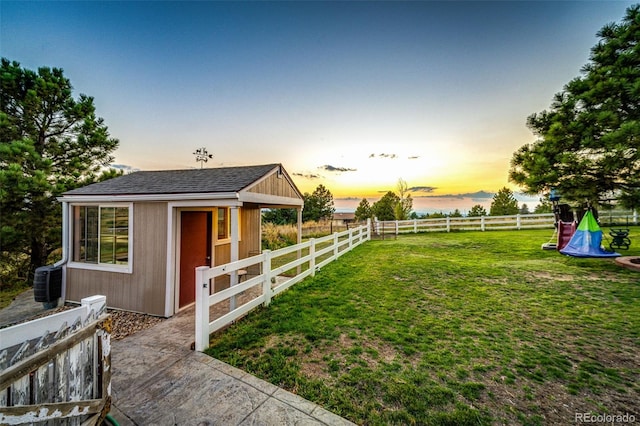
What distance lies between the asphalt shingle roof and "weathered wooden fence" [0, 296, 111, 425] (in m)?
3.15

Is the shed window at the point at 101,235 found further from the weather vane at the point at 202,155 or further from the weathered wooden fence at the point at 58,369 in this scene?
the weather vane at the point at 202,155

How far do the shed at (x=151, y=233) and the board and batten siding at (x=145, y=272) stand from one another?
0.02 metres

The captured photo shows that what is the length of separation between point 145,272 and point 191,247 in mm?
1035

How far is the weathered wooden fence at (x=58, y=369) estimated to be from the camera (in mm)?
1276

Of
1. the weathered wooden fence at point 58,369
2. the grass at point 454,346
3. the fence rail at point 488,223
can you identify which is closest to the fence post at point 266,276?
the grass at point 454,346

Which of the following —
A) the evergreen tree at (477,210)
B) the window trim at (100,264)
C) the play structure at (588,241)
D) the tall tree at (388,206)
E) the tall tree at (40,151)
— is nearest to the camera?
the window trim at (100,264)

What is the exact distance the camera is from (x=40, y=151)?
9.20 meters

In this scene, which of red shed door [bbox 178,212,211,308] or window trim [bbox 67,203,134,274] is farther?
red shed door [bbox 178,212,211,308]

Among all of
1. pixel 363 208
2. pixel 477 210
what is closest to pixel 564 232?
pixel 363 208

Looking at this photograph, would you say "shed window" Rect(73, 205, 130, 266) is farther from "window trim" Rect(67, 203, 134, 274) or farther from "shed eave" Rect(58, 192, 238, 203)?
"shed eave" Rect(58, 192, 238, 203)

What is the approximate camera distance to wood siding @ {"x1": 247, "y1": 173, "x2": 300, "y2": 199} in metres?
5.66

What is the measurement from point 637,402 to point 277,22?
37.8 feet

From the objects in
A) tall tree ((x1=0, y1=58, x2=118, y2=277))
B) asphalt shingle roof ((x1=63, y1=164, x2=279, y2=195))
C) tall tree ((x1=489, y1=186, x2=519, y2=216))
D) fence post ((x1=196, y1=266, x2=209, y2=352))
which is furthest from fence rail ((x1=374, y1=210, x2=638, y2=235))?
tall tree ((x1=489, y1=186, x2=519, y2=216))

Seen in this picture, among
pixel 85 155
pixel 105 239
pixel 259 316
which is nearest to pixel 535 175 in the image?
pixel 259 316
